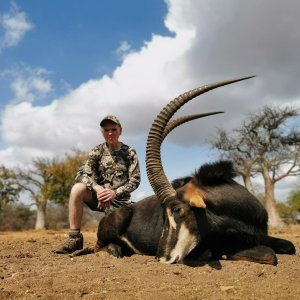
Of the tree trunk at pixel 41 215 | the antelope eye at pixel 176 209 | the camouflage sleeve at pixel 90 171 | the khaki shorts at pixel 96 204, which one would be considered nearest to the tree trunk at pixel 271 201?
the tree trunk at pixel 41 215

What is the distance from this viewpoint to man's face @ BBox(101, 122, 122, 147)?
6441 mm

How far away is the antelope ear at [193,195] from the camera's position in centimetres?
447

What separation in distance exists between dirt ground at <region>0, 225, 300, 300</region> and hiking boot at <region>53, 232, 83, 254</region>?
1304 millimetres

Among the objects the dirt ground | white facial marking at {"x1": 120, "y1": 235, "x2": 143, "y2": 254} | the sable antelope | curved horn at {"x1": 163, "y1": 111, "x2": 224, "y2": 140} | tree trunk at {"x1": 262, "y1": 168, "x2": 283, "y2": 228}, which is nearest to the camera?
the dirt ground

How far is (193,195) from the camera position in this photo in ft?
15.7

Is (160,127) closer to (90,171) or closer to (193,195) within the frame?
Result: (193,195)

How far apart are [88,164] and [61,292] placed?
10.5ft

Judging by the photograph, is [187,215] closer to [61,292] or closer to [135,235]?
[135,235]

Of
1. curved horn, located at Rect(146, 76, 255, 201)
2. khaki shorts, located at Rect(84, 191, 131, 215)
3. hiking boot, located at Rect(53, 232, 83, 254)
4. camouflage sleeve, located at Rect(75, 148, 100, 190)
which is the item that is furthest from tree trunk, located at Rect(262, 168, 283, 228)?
curved horn, located at Rect(146, 76, 255, 201)

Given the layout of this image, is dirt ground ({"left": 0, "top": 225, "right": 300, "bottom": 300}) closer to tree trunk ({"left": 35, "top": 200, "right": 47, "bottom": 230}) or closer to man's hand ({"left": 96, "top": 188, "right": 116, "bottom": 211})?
man's hand ({"left": 96, "top": 188, "right": 116, "bottom": 211})

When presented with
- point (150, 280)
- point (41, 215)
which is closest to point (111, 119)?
point (150, 280)

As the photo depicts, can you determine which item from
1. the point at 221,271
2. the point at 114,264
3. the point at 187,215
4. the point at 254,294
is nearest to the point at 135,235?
the point at 114,264

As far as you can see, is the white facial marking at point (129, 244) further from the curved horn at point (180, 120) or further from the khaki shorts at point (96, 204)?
the curved horn at point (180, 120)

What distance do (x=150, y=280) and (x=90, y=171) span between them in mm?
2920
